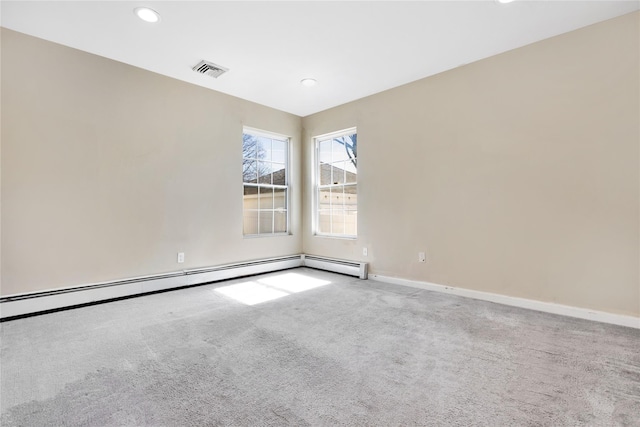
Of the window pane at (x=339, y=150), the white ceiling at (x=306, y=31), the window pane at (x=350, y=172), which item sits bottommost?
the window pane at (x=350, y=172)

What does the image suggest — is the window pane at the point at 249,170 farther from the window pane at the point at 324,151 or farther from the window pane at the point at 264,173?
the window pane at the point at 324,151

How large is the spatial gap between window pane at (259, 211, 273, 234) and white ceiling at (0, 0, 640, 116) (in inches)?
80.7

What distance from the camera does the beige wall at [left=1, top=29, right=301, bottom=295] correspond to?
105 inches

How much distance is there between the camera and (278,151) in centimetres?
488

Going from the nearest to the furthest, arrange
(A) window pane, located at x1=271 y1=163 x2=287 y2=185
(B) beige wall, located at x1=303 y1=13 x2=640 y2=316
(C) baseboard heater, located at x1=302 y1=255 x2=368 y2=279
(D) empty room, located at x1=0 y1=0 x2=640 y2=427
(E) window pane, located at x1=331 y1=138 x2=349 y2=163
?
(D) empty room, located at x1=0 y1=0 x2=640 y2=427
(B) beige wall, located at x1=303 y1=13 x2=640 y2=316
(C) baseboard heater, located at x1=302 y1=255 x2=368 y2=279
(E) window pane, located at x1=331 y1=138 x2=349 y2=163
(A) window pane, located at x1=271 y1=163 x2=287 y2=185

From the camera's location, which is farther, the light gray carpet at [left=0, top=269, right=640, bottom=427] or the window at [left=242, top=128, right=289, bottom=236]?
the window at [left=242, top=128, right=289, bottom=236]

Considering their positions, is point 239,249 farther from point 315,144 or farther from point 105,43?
point 105,43

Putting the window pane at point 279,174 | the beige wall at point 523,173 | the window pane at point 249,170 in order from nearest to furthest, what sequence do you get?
the beige wall at point 523,173, the window pane at point 249,170, the window pane at point 279,174

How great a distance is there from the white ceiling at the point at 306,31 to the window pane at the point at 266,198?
1747mm

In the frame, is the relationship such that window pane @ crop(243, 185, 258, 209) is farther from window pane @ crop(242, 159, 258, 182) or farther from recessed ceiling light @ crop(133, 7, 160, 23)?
recessed ceiling light @ crop(133, 7, 160, 23)

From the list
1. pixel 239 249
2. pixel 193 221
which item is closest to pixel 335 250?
pixel 239 249

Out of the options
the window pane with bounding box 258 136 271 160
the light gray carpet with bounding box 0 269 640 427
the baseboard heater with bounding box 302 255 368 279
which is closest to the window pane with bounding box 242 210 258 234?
the window pane with bounding box 258 136 271 160

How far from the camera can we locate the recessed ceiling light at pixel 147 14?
235 centimetres

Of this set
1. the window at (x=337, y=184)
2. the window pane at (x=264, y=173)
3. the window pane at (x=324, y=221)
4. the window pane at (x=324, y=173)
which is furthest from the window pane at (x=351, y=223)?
the window pane at (x=264, y=173)
